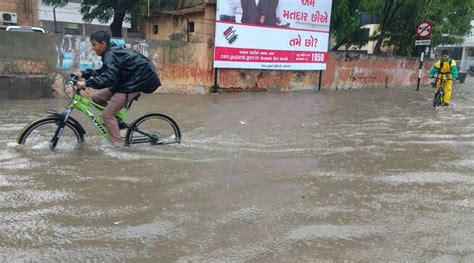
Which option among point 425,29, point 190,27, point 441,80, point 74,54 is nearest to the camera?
point 74,54

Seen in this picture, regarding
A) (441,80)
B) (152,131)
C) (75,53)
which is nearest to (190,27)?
(75,53)

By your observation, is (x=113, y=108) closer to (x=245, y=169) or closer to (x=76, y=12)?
(x=245, y=169)

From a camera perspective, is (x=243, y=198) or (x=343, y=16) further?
(x=343, y=16)

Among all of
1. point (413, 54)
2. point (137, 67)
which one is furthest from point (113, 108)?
point (413, 54)

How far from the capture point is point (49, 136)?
18.9 ft

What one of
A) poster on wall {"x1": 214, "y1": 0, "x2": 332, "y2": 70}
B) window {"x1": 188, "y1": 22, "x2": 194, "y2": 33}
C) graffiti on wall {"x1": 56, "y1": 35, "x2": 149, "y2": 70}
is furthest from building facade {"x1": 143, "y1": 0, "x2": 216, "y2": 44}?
A: graffiti on wall {"x1": 56, "y1": 35, "x2": 149, "y2": 70}

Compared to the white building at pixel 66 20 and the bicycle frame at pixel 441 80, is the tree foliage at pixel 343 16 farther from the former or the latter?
the white building at pixel 66 20

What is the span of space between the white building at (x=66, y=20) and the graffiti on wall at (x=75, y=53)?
21.3 m

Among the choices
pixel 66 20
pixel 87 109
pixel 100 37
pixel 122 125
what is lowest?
pixel 122 125

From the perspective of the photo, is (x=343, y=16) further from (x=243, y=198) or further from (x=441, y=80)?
(x=243, y=198)

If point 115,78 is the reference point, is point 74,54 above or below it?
above

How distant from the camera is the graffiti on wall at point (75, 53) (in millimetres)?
10734

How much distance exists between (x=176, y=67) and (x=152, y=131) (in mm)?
6519

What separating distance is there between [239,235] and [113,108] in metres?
3.02
